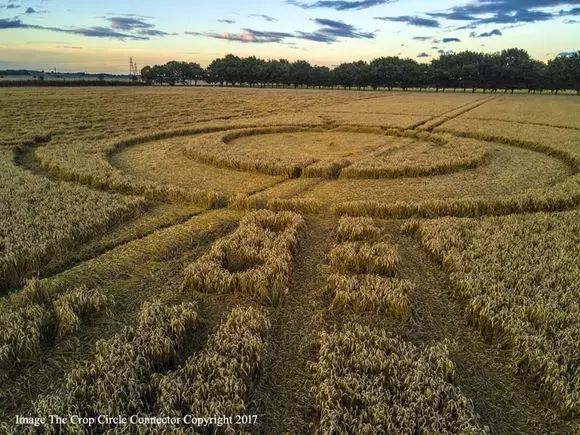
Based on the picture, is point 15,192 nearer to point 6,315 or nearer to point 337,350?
point 6,315

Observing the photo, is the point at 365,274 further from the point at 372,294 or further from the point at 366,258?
the point at 372,294

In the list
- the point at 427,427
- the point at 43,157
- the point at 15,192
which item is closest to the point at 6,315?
the point at 427,427

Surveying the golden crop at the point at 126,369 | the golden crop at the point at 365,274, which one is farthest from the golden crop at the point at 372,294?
the golden crop at the point at 126,369

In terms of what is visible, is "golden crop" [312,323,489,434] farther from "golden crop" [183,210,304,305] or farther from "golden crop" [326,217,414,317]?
"golden crop" [183,210,304,305]

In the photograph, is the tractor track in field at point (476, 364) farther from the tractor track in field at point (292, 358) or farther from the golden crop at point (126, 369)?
the golden crop at point (126, 369)

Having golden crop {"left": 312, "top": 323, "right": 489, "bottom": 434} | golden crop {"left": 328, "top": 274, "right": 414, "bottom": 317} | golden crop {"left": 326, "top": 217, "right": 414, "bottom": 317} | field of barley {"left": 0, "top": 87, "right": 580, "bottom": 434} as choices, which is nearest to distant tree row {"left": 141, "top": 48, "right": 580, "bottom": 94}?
field of barley {"left": 0, "top": 87, "right": 580, "bottom": 434}
